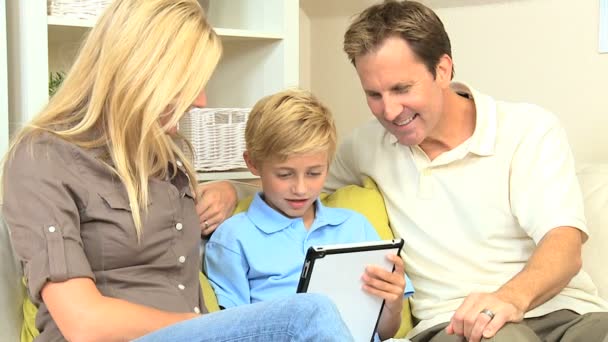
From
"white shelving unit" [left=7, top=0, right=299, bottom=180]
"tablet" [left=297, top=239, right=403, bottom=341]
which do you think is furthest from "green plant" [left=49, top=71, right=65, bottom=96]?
"tablet" [left=297, top=239, right=403, bottom=341]

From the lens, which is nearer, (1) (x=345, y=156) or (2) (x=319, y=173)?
(2) (x=319, y=173)

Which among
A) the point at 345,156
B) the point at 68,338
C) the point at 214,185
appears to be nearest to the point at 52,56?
the point at 214,185

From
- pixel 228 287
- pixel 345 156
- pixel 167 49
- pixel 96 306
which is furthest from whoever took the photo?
pixel 345 156

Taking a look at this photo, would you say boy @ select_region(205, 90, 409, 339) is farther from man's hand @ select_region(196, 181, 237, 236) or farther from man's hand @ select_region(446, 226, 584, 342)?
man's hand @ select_region(446, 226, 584, 342)

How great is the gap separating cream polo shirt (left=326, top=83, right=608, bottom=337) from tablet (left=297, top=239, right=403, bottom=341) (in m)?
0.19

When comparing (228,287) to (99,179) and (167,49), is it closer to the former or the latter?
(99,179)

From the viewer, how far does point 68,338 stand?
1.10 meters

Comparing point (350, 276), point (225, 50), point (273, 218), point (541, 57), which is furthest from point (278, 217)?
point (541, 57)

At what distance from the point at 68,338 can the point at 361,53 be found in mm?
807

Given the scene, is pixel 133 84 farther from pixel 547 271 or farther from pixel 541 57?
pixel 541 57

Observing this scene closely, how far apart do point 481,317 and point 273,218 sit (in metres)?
0.45

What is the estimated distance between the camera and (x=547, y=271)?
4.61ft

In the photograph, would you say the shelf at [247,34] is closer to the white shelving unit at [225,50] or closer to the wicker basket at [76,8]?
the white shelving unit at [225,50]

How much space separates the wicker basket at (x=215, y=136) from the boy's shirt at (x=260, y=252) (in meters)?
0.34
